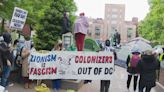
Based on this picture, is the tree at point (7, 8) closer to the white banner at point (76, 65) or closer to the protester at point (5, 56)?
the white banner at point (76, 65)

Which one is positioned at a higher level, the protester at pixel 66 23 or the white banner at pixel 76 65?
the protester at pixel 66 23

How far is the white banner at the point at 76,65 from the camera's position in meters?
12.9

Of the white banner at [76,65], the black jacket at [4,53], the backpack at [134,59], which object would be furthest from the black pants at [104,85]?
the black jacket at [4,53]

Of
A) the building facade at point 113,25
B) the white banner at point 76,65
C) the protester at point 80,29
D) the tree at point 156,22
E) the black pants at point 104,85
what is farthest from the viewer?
the building facade at point 113,25

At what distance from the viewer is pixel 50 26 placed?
18109 millimetres

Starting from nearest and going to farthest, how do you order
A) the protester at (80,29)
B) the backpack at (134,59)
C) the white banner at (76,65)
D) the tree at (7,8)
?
the white banner at (76,65)
the backpack at (134,59)
the protester at (80,29)
the tree at (7,8)

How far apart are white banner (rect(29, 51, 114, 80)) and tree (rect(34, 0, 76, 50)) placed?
4.71m

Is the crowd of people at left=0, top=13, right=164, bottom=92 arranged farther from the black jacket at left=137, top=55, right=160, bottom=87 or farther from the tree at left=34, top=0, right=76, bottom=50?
the tree at left=34, top=0, right=76, bottom=50

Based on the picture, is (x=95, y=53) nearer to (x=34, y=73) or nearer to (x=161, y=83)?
(x=34, y=73)

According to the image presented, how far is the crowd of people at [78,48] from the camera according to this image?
39.2ft

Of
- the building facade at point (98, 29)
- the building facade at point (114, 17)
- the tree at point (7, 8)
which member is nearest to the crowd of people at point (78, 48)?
the tree at point (7, 8)

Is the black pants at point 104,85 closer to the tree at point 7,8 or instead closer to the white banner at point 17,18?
the white banner at point 17,18

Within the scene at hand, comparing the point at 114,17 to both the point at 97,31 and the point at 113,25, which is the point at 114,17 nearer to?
the point at 113,25

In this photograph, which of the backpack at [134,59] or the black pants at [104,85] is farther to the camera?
the backpack at [134,59]
